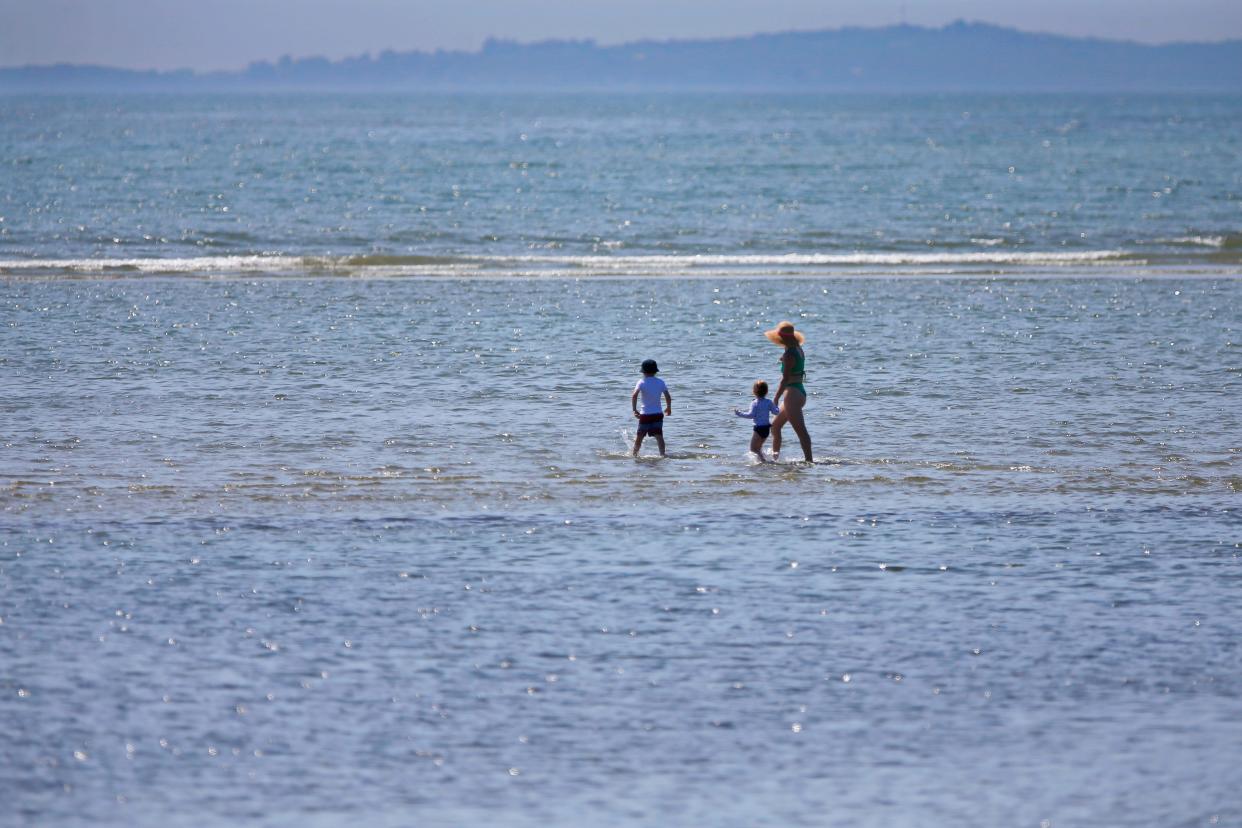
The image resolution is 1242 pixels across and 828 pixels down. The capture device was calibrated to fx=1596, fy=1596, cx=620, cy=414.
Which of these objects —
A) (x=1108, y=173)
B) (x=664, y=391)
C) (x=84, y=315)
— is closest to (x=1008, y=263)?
(x=84, y=315)

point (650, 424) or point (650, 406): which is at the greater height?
point (650, 406)

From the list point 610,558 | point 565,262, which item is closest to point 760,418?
point 610,558

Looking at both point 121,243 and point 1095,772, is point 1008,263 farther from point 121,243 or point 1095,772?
point 1095,772

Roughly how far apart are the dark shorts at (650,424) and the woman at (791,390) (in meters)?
1.29

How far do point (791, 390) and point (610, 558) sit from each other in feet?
16.2

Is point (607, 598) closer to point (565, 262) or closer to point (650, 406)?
point (650, 406)

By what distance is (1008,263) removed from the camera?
145 ft

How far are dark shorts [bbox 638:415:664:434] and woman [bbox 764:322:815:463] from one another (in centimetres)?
129

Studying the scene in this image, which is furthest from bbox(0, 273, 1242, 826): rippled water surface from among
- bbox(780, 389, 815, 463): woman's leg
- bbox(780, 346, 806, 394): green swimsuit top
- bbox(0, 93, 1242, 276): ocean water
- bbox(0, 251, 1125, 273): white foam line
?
bbox(0, 93, 1242, 276): ocean water

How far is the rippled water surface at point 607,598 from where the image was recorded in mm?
9086

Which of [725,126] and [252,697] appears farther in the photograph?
[725,126]

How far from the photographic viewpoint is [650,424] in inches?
702

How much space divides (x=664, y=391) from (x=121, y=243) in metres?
35.1

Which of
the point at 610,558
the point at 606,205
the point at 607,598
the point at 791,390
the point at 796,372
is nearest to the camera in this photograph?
the point at 607,598
